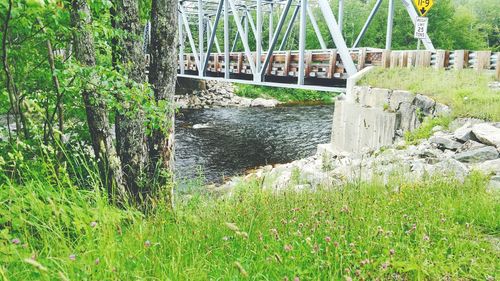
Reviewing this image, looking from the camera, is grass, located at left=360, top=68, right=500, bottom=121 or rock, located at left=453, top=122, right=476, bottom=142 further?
grass, located at left=360, top=68, right=500, bottom=121

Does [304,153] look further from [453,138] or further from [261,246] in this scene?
[261,246]

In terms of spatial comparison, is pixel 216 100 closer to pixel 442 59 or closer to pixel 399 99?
pixel 442 59

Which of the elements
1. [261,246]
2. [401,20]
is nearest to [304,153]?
[261,246]

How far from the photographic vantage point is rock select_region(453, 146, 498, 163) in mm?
4789

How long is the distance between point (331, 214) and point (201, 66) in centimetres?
1987

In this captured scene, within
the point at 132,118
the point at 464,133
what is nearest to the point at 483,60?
the point at 464,133

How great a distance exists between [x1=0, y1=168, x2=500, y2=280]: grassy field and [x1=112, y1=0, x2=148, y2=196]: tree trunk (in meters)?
0.78

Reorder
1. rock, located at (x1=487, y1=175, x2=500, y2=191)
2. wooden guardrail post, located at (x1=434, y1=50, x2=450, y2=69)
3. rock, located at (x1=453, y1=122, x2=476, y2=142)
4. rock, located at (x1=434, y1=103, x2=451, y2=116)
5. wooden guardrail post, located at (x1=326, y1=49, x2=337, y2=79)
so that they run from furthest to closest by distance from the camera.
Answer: wooden guardrail post, located at (x1=326, y1=49, x2=337, y2=79), wooden guardrail post, located at (x1=434, y1=50, x2=450, y2=69), rock, located at (x1=434, y1=103, x2=451, y2=116), rock, located at (x1=453, y1=122, x2=476, y2=142), rock, located at (x1=487, y1=175, x2=500, y2=191)

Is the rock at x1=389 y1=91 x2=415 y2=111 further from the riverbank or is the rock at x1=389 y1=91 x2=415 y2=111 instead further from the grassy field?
the riverbank

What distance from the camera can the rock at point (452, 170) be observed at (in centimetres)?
389

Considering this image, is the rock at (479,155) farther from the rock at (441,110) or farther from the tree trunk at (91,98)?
the tree trunk at (91,98)

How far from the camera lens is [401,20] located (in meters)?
43.9

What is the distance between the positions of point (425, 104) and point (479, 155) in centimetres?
330

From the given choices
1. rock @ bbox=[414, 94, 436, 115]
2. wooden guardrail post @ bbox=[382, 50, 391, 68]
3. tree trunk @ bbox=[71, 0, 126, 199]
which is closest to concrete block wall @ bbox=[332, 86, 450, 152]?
rock @ bbox=[414, 94, 436, 115]
